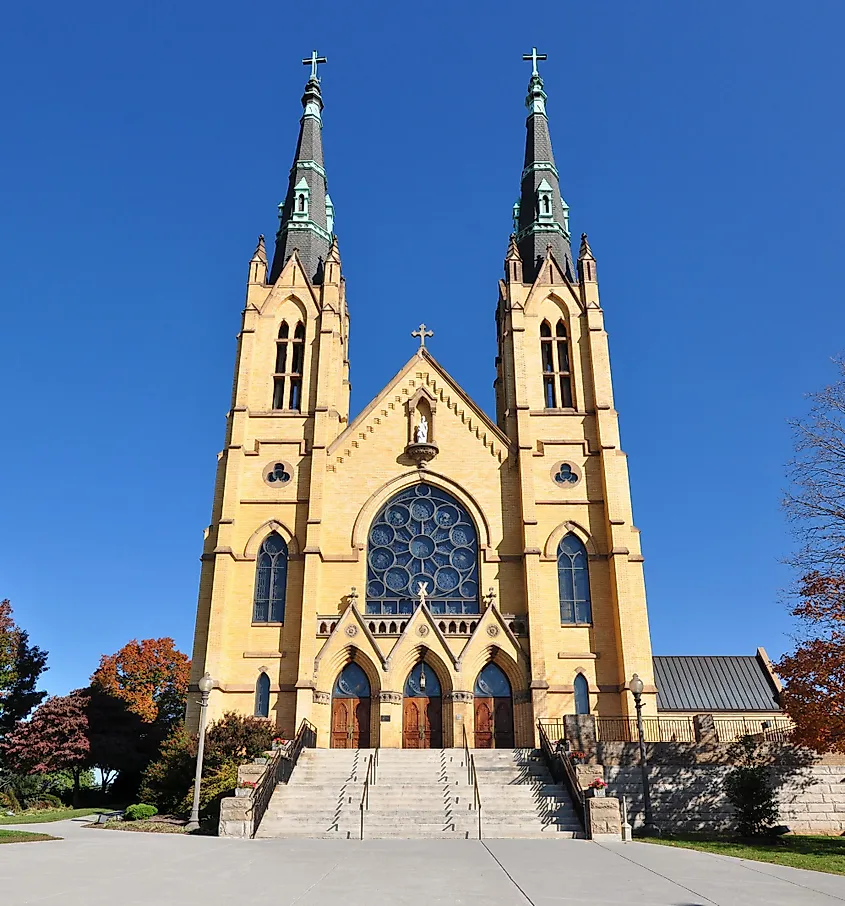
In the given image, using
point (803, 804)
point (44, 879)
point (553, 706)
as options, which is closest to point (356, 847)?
point (44, 879)

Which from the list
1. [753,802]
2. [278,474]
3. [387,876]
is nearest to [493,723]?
[753,802]

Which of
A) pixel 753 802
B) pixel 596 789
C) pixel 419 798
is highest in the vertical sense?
pixel 596 789

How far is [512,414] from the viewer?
34.3 m

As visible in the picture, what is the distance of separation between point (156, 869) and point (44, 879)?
61.4 inches

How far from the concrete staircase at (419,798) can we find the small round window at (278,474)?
38.4 feet

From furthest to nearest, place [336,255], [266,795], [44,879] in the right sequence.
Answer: [336,255] → [266,795] → [44,879]

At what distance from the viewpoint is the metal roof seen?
3491cm

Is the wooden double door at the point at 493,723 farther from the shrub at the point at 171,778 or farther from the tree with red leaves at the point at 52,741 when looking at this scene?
the tree with red leaves at the point at 52,741

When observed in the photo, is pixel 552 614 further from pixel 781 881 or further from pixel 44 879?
pixel 44 879

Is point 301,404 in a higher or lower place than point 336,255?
lower

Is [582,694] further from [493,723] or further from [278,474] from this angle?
[278,474]

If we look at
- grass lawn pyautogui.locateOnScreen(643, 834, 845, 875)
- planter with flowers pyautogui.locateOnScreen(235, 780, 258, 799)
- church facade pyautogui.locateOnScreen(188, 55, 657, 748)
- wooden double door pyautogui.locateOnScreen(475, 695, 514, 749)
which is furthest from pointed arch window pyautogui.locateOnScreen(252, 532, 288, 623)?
grass lawn pyautogui.locateOnScreen(643, 834, 845, 875)

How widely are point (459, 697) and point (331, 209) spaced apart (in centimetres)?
2643

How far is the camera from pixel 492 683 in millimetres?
29516
